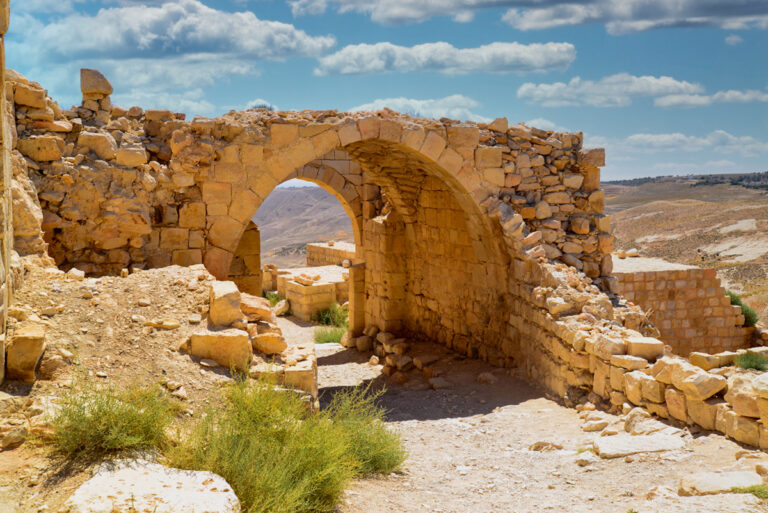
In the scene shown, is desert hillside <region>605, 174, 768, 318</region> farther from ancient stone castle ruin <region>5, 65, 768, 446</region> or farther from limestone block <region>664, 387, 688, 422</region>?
Answer: limestone block <region>664, 387, 688, 422</region>

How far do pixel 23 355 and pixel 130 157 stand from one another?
3.60 meters

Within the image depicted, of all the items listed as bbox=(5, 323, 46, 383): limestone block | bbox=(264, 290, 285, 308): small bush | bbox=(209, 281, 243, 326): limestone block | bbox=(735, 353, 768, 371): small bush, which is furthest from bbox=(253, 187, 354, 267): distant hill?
bbox=(5, 323, 46, 383): limestone block

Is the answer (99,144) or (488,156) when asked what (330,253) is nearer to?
(488,156)

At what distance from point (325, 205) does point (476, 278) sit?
66285 millimetres

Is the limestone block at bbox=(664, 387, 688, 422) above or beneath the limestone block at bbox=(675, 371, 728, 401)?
beneath

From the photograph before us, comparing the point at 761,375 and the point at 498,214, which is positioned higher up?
the point at 498,214

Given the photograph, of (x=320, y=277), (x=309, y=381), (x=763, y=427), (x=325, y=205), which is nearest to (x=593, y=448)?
(x=763, y=427)

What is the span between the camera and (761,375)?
Result: 15.0 feet

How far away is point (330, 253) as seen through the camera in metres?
18.1

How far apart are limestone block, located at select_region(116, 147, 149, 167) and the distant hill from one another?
32040 mm

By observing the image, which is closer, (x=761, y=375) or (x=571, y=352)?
(x=761, y=375)

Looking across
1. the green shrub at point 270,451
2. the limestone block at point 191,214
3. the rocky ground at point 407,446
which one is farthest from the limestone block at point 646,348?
the limestone block at point 191,214

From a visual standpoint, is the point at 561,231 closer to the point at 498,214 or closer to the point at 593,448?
the point at 498,214

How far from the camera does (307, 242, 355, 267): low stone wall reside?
1731 centimetres
